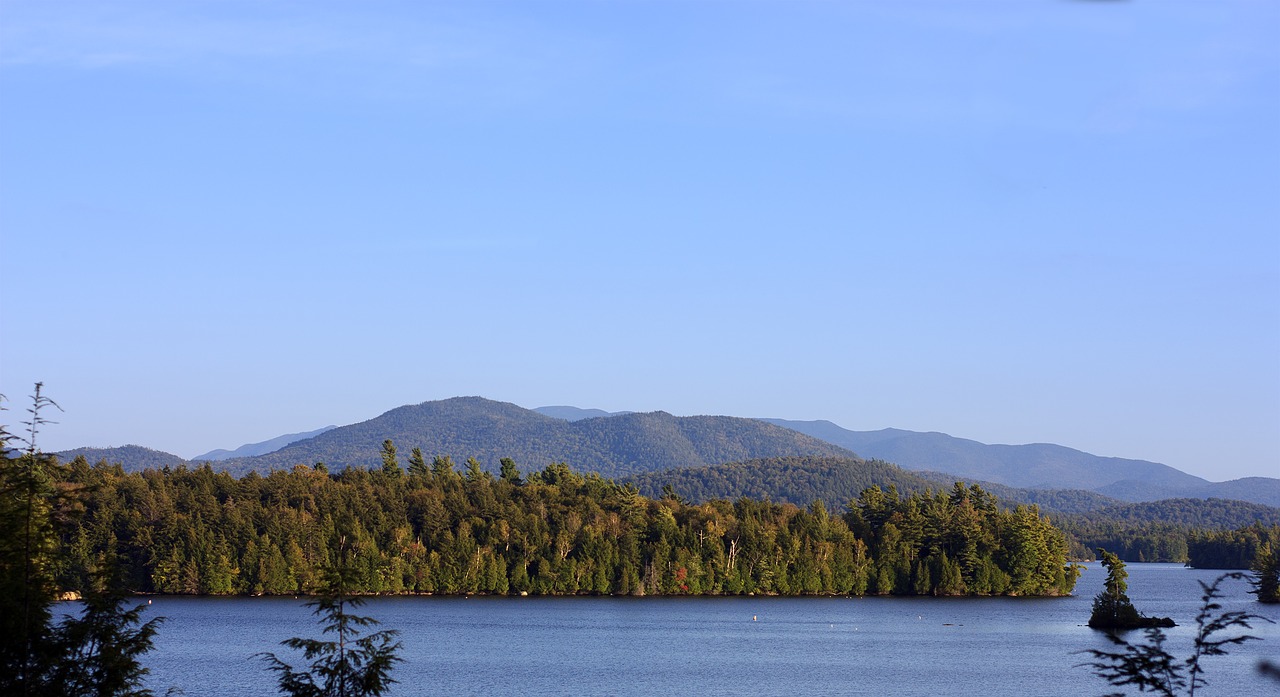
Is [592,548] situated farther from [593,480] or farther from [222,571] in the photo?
[222,571]

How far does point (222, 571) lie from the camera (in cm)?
13138

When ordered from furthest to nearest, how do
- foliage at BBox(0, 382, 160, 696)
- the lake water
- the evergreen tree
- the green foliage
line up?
the evergreen tree
the green foliage
the lake water
foliage at BBox(0, 382, 160, 696)

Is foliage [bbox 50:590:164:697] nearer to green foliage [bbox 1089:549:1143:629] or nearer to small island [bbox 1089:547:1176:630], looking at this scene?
green foliage [bbox 1089:549:1143:629]

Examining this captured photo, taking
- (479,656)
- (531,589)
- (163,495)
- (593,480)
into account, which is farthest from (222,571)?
(479,656)

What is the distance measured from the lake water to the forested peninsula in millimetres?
4856

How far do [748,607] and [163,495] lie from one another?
60865 millimetres

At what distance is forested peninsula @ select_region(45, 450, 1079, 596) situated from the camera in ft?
436

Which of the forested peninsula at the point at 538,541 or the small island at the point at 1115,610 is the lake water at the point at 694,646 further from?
the forested peninsula at the point at 538,541

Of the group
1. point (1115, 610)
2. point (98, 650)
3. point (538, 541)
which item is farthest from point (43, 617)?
point (538, 541)

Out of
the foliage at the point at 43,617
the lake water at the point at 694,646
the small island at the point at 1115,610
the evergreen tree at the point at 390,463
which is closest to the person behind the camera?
the foliage at the point at 43,617

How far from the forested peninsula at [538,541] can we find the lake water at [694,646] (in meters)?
4.86

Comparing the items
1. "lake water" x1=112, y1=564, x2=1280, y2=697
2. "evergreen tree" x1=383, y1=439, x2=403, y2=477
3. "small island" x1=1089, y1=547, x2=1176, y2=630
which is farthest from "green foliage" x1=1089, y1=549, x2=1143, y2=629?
"evergreen tree" x1=383, y1=439, x2=403, y2=477

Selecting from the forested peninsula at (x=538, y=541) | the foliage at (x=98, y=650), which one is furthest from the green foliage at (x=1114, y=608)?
the foliage at (x=98, y=650)

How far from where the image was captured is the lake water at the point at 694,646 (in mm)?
70750
